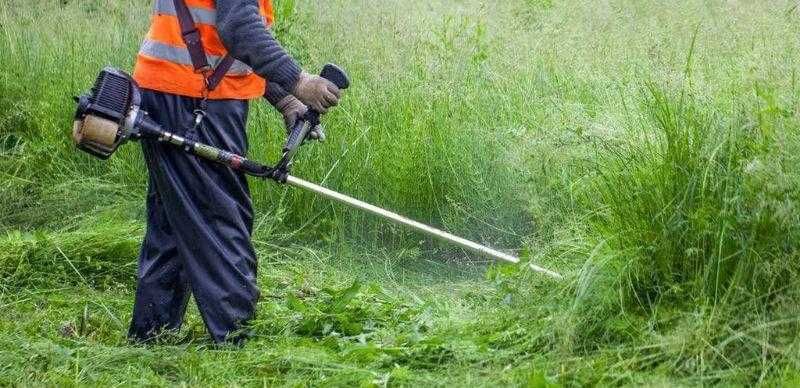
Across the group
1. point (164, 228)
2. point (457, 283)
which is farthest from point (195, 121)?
point (457, 283)

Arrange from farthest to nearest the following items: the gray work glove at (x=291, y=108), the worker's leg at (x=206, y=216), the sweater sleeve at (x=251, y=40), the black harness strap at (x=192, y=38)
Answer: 1. the gray work glove at (x=291, y=108)
2. the worker's leg at (x=206, y=216)
3. the black harness strap at (x=192, y=38)
4. the sweater sleeve at (x=251, y=40)

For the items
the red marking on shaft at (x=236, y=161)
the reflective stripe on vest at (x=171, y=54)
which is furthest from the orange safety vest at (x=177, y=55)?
the red marking on shaft at (x=236, y=161)

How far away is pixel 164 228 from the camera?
5.10 meters

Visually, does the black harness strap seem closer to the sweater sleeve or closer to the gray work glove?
the sweater sleeve

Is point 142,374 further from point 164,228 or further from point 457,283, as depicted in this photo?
point 457,283

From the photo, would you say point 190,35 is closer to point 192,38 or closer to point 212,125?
point 192,38

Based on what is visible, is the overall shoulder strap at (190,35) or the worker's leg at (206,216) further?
the worker's leg at (206,216)

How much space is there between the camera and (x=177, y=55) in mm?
4812

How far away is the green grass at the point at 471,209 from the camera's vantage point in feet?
13.1

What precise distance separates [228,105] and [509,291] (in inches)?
50.2

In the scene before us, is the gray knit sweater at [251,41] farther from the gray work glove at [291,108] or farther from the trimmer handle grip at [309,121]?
the gray work glove at [291,108]

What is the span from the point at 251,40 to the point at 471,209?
8.35 feet

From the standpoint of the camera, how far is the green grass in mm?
3988

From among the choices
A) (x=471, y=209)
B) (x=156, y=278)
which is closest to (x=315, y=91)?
(x=156, y=278)
